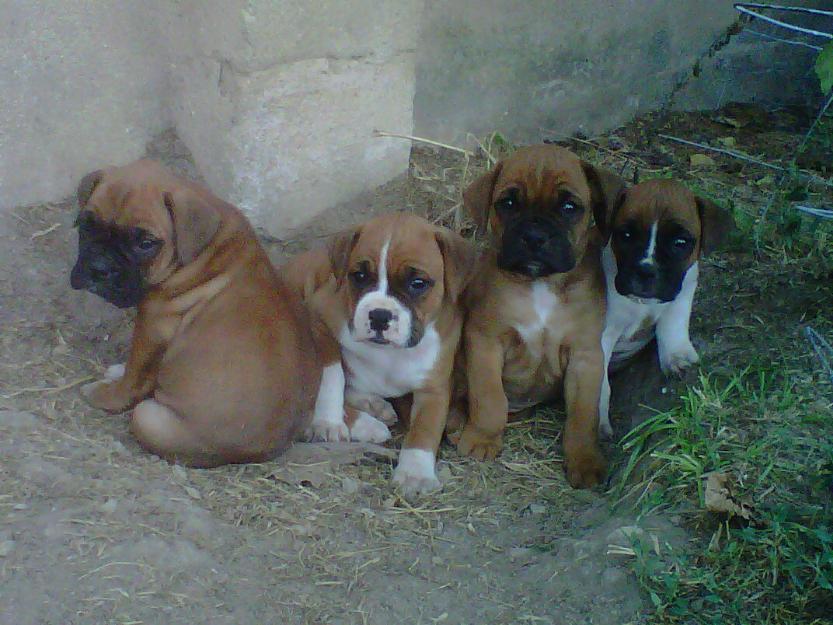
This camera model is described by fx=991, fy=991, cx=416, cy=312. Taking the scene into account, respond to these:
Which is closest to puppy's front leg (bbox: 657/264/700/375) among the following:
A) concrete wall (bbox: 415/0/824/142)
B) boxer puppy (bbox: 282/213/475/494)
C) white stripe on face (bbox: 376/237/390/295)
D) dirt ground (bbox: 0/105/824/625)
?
dirt ground (bbox: 0/105/824/625)

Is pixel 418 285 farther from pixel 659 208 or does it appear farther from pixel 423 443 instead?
pixel 659 208

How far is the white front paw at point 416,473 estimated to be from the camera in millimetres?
4715

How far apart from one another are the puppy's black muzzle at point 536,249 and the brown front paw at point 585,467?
0.95 metres

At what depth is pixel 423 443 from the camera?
195 inches

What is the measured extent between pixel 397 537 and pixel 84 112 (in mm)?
3025

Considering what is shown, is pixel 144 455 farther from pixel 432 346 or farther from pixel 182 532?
pixel 432 346

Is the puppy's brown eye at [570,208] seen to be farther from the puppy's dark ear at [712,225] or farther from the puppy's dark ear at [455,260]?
the puppy's dark ear at [712,225]


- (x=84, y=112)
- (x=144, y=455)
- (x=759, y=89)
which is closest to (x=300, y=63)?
(x=84, y=112)

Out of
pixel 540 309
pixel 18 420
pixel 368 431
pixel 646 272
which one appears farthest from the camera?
pixel 368 431

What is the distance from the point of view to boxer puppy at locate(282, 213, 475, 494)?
4.67 meters

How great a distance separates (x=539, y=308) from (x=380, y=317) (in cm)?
102

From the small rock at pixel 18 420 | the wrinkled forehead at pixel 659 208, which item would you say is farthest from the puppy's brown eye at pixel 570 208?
the small rock at pixel 18 420

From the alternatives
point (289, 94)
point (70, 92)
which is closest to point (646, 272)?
point (289, 94)

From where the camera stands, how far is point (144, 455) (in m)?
4.51
